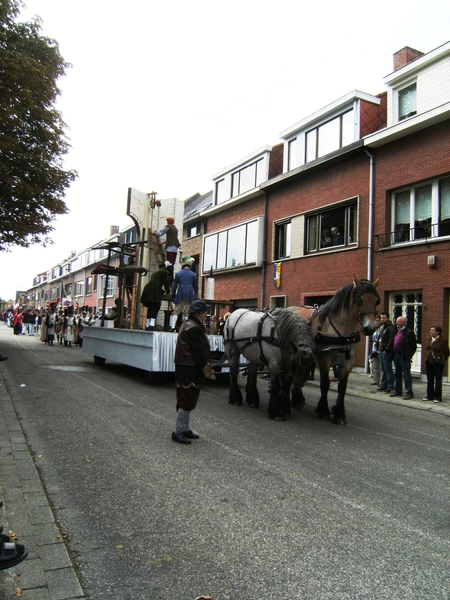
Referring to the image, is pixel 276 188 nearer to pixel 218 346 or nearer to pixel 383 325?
pixel 383 325

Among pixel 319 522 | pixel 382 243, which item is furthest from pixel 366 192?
pixel 319 522

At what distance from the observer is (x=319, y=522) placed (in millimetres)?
3469

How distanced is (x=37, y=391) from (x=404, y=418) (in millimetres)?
6831

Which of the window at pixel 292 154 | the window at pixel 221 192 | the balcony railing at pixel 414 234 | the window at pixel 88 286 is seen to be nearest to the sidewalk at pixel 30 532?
the balcony railing at pixel 414 234

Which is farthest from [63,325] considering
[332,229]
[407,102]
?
[407,102]

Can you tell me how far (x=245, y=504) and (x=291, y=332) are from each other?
3542 mm

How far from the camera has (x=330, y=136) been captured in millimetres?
18625

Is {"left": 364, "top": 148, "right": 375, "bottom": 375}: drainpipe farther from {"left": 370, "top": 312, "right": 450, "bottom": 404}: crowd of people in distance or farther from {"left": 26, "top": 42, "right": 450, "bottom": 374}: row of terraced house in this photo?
{"left": 370, "top": 312, "right": 450, "bottom": 404}: crowd of people in distance

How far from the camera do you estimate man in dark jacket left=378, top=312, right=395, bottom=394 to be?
11.3m

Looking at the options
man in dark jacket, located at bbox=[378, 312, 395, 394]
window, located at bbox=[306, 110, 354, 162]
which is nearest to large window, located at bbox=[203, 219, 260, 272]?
window, located at bbox=[306, 110, 354, 162]

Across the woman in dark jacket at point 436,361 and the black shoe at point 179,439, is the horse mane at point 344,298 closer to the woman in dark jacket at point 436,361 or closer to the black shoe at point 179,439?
the black shoe at point 179,439

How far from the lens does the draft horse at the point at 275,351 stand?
6891mm

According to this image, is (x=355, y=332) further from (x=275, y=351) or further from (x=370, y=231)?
(x=370, y=231)

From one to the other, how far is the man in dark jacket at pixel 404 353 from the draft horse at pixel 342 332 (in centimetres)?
401
